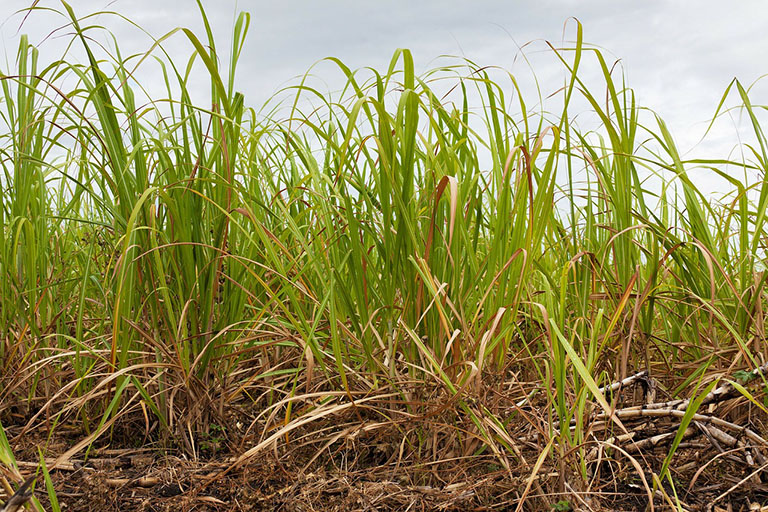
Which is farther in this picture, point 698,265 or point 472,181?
point 698,265

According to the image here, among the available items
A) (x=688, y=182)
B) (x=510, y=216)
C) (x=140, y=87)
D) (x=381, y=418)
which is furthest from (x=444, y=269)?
(x=140, y=87)

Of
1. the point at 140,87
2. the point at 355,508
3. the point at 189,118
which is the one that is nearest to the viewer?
the point at 355,508

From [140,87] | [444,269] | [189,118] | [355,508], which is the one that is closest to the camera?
[355,508]

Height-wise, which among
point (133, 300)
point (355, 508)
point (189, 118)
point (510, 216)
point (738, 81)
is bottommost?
point (355, 508)

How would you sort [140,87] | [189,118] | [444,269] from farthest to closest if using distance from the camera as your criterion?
[140,87]
[189,118]
[444,269]

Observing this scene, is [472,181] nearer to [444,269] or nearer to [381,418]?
[444,269]

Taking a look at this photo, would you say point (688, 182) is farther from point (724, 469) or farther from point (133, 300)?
point (133, 300)

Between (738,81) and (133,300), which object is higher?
(738,81)

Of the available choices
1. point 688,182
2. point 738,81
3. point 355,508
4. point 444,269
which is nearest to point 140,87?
point 444,269

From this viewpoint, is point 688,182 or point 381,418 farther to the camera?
point 688,182

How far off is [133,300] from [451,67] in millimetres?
913

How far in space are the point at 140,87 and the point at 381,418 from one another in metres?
0.94

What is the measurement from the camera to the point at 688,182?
1437 mm

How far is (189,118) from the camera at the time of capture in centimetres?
135
